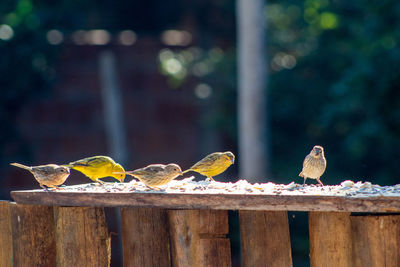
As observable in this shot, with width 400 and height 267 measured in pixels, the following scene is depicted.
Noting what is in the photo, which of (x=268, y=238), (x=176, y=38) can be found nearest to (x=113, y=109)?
(x=176, y=38)

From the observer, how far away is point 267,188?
5094mm

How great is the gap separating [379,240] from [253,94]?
8.80m

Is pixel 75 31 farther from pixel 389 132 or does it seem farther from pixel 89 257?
pixel 89 257

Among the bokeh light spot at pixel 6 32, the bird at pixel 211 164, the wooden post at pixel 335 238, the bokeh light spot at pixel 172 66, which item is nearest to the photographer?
the wooden post at pixel 335 238

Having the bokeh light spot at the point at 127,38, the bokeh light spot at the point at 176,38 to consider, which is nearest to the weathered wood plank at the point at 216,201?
the bokeh light spot at the point at 127,38

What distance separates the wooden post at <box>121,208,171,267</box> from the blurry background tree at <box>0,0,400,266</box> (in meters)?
7.76

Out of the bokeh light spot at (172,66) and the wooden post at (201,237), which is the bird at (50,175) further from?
the bokeh light spot at (172,66)

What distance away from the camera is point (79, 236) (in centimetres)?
521

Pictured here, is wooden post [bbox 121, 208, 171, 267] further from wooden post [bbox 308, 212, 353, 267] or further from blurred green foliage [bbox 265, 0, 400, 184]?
blurred green foliage [bbox 265, 0, 400, 184]

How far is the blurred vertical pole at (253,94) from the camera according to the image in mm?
13109

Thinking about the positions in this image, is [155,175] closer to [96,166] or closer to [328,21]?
[96,166]

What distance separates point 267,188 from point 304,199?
0.61 m

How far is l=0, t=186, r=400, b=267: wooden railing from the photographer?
4.56 meters

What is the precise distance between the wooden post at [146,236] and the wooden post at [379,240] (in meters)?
1.43
